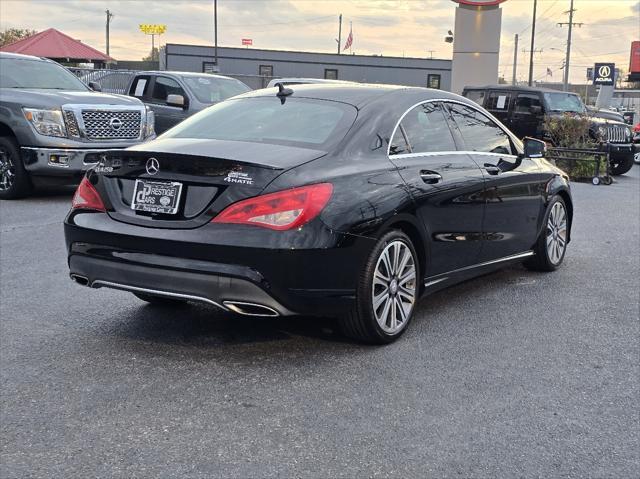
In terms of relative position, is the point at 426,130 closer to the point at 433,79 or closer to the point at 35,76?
the point at 35,76

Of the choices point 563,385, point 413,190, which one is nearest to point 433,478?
point 563,385

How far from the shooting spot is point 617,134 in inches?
687

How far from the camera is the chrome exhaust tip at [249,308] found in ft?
13.6

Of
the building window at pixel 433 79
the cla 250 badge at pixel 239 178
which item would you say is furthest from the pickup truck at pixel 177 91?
the building window at pixel 433 79

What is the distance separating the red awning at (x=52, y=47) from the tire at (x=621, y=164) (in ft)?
82.0

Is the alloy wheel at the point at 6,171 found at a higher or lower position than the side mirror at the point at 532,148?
lower

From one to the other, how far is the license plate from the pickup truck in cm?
1051

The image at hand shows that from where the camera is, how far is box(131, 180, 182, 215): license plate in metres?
4.28

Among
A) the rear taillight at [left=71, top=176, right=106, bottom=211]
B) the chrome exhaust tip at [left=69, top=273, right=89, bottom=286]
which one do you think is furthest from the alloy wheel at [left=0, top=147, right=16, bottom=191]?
the chrome exhaust tip at [left=69, top=273, right=89, bottom=286]

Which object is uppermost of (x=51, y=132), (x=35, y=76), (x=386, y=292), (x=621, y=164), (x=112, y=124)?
(x=35, y=76)

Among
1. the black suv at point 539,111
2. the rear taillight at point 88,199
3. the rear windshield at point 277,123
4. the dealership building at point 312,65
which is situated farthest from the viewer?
the dealership building at point 312,65

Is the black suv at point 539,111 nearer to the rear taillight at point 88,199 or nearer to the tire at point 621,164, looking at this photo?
the tire at point 621,164

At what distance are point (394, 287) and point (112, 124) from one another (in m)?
7.25

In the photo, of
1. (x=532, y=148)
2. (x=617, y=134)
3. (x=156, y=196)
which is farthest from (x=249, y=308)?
(x=617, y=134)
